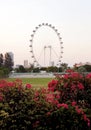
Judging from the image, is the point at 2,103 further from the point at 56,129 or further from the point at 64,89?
the point at 64,89

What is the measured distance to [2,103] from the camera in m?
9.28

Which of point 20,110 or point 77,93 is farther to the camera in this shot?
point 77,93

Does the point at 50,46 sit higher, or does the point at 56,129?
the point at 50,46

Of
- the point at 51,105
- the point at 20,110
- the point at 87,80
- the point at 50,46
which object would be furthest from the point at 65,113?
the point at 50,46

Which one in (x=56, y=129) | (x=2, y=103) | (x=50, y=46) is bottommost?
(x=56, y=129)

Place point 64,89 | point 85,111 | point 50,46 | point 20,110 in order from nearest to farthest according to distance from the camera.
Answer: point 20,110, point 85,111, point 64,89, point 50,46

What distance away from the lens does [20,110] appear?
9.05 m

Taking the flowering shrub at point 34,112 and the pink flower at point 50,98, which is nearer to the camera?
the flowering shrub at point 34,112

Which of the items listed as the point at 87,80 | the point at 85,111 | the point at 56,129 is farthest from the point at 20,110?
the point at 87,80

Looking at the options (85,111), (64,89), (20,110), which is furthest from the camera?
(64,89)

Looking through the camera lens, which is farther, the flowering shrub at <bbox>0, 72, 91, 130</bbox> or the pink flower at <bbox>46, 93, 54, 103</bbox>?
the pink flower at <bbox>46, 93, 54, 103</bbox>

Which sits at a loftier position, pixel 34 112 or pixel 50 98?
pixel 50 98

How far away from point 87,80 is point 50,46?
8994 cm

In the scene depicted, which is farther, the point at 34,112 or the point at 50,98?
the point at 50,98
